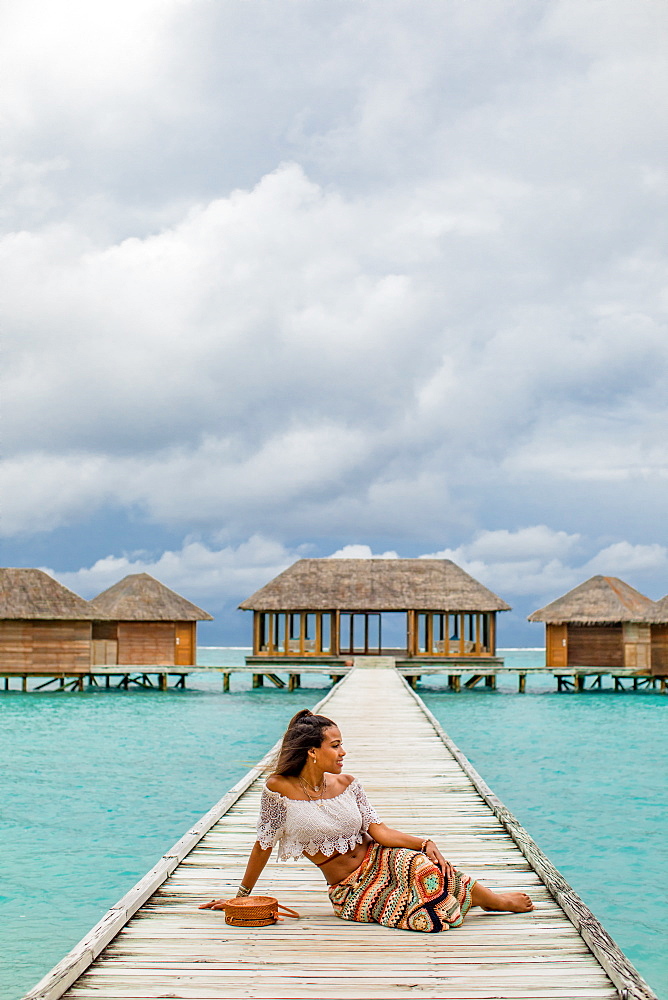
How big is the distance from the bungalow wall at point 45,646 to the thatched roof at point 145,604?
306cm

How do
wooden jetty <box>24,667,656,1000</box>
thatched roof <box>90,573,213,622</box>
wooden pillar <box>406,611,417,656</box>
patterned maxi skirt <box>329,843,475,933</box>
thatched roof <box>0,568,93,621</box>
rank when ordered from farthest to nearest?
thatched roof <box>90,573,213,622</box> < wooden pillar <box>406,611,417,656</box> < thatched roof <box>0,568,93,621</box> < patterned maxi skirt <box>329,843,475,933</box> < wooden jetty <box>24,667,656,1000</box>

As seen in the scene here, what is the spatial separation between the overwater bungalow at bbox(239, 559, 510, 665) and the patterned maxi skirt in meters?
31.3

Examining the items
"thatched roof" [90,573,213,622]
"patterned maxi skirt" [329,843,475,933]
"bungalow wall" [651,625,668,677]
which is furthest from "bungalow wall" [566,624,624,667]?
"patterned maxi skirt" [329,843,475,933]

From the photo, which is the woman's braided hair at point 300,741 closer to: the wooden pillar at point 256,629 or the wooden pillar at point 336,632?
the wooden pillar at point 336,632

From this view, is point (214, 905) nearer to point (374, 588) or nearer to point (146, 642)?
point (374, 588)

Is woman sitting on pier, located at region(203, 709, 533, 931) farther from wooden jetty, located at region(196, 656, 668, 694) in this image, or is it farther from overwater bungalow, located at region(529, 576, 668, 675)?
overwater bungalow, located at region(529, 576, 668, 675)

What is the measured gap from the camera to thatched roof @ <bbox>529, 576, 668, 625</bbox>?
37.2 m

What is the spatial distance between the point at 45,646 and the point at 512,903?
31.3 meters

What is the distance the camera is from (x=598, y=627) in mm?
38156

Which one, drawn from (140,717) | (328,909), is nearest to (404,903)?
(328,909)

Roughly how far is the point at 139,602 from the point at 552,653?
59.6 feet

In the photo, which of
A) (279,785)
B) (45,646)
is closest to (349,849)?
(279,785)

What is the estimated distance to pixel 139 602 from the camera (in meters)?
38.8

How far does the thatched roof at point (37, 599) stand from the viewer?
1287 inches
